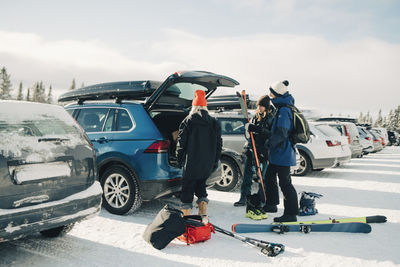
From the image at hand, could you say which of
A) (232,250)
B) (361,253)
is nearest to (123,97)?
(232,250)

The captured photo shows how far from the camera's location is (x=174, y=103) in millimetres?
5586

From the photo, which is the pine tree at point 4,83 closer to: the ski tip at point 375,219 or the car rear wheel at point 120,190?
the car rear wheel at point 120,190

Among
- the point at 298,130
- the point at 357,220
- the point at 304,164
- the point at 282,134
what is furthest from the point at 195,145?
the point at 304,164

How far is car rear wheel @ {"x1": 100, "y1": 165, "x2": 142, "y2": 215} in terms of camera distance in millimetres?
4684

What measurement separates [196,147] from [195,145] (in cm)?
3

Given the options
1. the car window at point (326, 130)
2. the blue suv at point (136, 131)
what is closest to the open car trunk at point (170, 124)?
the blue suv at point (136, 131)

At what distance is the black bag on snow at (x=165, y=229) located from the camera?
3.63 m

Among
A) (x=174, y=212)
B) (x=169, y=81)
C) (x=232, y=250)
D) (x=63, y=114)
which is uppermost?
(x=169, y=81)

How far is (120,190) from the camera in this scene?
4812mm

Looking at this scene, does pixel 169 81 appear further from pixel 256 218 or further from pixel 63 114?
pixel 256 218

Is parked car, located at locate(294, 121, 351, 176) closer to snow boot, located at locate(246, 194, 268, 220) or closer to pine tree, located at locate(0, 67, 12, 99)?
snow boot, located at locate(246, 194, 268, 220)

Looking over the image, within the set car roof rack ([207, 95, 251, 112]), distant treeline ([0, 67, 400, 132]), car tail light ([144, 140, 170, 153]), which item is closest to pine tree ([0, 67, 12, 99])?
distant treeline ([0, 67, 400, 132])

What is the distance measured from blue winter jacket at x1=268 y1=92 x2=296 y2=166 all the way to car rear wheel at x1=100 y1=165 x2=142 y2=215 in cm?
213

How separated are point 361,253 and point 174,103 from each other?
11.9 ft
